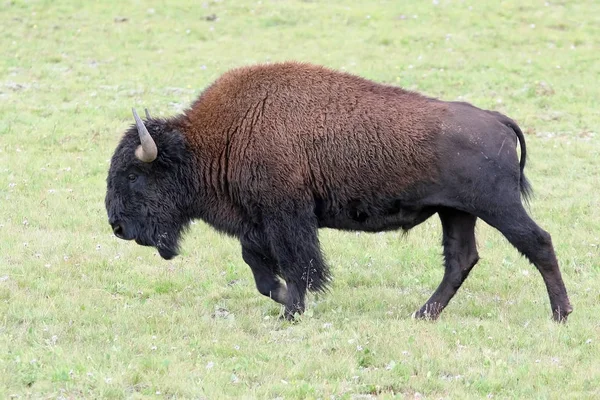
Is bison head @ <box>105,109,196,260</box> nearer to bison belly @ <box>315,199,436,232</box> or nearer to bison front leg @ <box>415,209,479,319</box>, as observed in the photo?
bison belly @ <box>315,199,436,232</box>

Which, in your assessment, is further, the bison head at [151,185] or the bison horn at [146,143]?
the bison head at [151,185]

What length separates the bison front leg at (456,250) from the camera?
837cm

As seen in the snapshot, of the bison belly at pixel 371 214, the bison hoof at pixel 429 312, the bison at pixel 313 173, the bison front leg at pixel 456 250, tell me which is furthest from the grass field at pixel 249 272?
the bison belly at pixel 371 214

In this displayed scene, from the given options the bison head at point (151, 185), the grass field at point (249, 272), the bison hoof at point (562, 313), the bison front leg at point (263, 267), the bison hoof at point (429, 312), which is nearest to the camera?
the grass field at point (249, 272)

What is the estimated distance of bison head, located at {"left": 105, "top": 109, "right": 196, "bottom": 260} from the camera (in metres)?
8.52

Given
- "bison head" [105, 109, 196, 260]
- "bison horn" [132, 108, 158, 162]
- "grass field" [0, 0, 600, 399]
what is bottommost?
"grass field" [0, 0, 600, 399]

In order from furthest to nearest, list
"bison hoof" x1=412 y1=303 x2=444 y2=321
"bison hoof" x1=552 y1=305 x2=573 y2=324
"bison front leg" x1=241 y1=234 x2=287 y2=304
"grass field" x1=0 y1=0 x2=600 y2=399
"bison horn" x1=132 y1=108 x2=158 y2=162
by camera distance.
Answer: "bison front leg" x1=241 y1=234 x2=287 y2=304, "bison horn" x1=132 y1=108 x2=158 y2=162, "bison hoof" x1=412 y1=303 x2=444 y2=321, "bison hoof" x1=552 y1=305 x2=573 y2=324, "grass field" x1=0 y1=0 x2=600 y2=399

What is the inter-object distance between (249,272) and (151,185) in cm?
150

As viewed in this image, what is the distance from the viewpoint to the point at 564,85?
17.3m

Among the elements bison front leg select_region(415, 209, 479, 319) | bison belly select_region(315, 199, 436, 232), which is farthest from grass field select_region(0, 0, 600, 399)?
bison belly select_region(315, 199, 436, 232)

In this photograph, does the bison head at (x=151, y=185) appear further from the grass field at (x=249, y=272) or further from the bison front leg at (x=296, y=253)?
the bison front leg at (x=296, y=253)

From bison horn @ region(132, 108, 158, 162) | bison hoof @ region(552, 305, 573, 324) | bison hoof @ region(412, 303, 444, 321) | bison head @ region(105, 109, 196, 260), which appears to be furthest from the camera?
bison head @ region(105, 109, 196, 260)

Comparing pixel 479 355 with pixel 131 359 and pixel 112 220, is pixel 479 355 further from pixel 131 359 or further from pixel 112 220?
pixel 112 220

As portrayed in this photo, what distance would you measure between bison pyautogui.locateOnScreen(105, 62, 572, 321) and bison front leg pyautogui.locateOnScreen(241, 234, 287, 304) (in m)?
0.01
